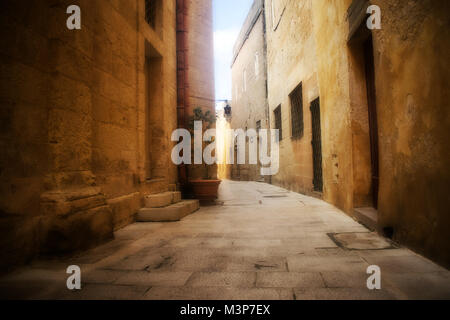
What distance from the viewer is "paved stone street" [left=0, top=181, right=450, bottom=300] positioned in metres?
1.59

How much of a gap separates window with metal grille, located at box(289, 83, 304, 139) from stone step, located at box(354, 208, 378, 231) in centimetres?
393

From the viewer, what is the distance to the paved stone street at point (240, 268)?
5.22 feet

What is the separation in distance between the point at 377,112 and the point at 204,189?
388 cm

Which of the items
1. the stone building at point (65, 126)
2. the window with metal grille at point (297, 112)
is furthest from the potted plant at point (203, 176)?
the window with metal grille at point (297, 112)

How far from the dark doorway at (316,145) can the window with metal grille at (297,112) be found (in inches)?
37.7

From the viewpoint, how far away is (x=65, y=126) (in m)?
2.45

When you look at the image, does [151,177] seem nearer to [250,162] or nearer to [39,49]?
[39,49]

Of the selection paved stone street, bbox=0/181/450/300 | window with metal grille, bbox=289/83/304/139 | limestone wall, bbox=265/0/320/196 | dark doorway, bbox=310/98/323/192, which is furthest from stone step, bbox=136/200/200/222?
window with metal grille, bbox=289/83/304/139

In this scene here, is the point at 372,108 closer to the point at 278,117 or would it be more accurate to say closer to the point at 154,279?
the point at 154,279

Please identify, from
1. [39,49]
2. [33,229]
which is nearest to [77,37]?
[39,49]

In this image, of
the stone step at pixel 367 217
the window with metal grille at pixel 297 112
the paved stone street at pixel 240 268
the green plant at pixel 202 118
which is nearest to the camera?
the paved stone street at pixel 240 268

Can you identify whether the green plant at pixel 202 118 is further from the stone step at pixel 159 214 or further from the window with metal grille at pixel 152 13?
the stone step at pixel 159 214

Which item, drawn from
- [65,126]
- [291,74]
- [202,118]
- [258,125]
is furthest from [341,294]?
[258,125]

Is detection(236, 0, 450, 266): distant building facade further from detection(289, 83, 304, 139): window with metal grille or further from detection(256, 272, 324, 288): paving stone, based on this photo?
detection(256, 272, 324, 288): paving stone
